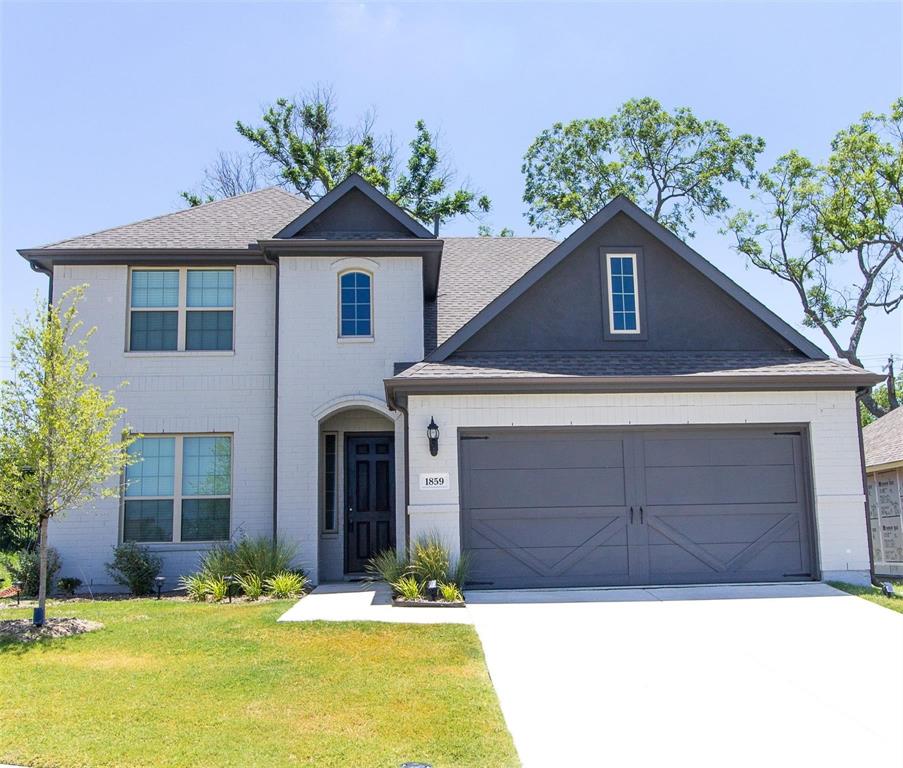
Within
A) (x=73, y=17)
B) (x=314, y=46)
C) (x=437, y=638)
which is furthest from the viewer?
(x=314, y=46)

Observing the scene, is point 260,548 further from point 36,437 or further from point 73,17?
point 73,17

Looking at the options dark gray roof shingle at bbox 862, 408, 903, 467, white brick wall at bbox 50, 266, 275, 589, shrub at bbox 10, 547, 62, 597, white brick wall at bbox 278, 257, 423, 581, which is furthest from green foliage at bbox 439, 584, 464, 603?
dark gray roof shingle at bbox 862, 408, 903, 467

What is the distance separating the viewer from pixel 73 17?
43.6ft

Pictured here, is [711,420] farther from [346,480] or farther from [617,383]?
[346,480]

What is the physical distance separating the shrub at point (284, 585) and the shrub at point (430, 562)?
2.07 meters

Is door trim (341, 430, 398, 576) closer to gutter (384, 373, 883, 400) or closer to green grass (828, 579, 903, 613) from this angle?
gutter (384, 373, 883, 400)

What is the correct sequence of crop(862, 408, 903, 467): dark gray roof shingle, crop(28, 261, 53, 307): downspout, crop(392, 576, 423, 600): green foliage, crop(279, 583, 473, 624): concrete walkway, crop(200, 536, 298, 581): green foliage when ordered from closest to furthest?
crop(279, 583, 473, 624): concrete walkway < crop(392, 576, 423, 600): green foliage < crop(200, 536, 298, 581): green foliage < crop(28, 261, 53, 307): downspout < crop(862, 408, 903, 467): dark gray roof shingle

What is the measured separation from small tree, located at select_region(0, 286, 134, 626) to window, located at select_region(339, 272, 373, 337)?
5232 mm

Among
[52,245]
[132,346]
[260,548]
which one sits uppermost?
[52,245]

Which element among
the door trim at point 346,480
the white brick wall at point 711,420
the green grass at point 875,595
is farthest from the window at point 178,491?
the green grass at point 875,595

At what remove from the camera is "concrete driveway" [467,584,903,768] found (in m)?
5.61

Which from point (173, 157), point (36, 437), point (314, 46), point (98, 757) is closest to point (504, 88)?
point (314, 46)

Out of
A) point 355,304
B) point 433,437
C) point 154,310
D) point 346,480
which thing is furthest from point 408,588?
point 154,310

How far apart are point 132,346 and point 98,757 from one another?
10.2m
